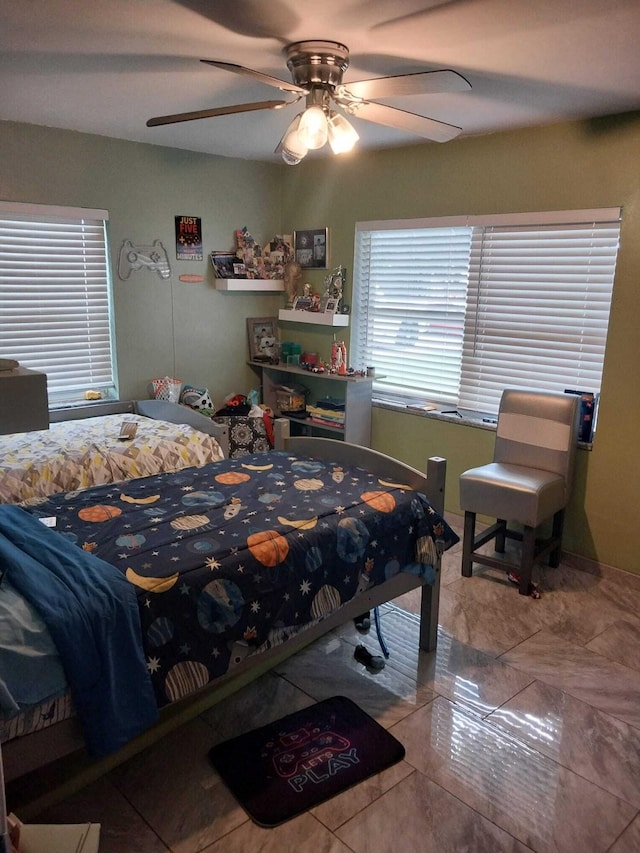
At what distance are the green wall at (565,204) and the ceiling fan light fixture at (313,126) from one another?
173 centimetres

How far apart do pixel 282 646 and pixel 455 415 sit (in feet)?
7.67

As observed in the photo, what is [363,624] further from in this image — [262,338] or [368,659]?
[262,338]

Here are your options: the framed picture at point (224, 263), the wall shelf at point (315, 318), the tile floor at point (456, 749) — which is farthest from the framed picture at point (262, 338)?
the tile floor at point (456, 749)

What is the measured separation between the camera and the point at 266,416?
4.64 m

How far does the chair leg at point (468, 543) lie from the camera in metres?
3.48

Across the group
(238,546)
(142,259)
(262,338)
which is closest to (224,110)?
(238,546)

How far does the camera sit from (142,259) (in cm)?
421

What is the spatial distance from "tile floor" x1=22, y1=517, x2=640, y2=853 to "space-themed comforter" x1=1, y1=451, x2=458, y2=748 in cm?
46

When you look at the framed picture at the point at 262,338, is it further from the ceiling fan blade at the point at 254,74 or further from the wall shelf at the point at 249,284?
the ceiling fan blade at the point at 254,74

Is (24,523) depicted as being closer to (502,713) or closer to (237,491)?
(237,491)

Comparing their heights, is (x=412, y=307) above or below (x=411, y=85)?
below

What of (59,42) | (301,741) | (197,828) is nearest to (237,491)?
(301,741)

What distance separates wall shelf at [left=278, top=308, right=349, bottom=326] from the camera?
450 centimetres

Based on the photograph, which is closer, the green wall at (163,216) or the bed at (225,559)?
the bed at (225,559)
